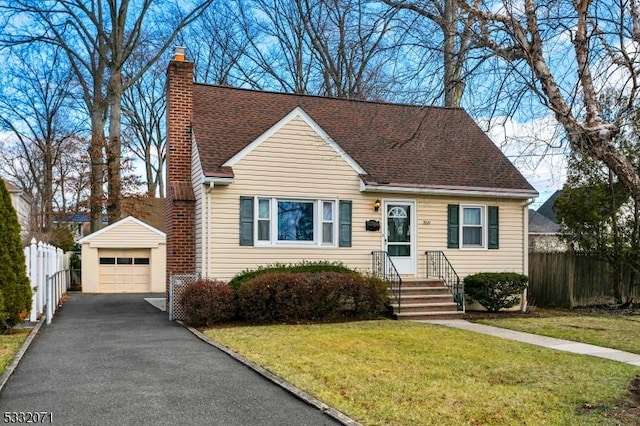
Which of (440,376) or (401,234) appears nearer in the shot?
(440,376)

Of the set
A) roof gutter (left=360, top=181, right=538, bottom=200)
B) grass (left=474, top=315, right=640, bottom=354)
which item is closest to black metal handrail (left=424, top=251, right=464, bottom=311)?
roof gutter (left=360, top=181, right=538, bottom=200)

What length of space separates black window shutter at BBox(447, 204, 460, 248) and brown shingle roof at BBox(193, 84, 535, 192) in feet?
2.25

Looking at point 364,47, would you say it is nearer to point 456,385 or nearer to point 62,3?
point 456,385

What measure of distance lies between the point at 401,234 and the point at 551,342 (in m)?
6.34

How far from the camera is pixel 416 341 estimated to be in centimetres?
1052

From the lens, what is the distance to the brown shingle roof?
16.1 metres

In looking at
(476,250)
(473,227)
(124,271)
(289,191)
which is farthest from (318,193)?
(124,271)

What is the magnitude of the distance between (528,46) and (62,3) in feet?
91.7

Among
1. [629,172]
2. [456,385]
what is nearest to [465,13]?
[629,172]

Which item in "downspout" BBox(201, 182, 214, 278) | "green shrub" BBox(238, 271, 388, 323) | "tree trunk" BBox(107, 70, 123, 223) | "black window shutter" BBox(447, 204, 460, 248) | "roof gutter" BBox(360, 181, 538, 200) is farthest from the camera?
"tree trunk" BBox(107, 70, 123, 223)

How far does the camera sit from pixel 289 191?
15.4 meters

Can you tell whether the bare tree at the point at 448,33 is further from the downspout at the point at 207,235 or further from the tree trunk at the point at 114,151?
the tree trunk at the point at 114,151

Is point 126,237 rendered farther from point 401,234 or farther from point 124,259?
point 401,234

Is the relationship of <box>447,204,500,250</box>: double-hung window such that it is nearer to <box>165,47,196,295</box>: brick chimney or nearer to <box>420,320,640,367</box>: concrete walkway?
<box>420,320,640,367</box>: concrete walkway
